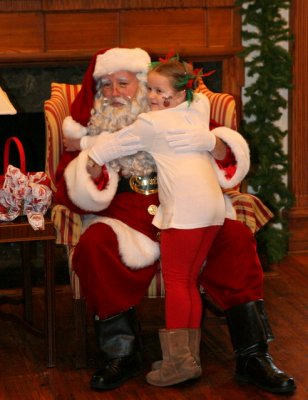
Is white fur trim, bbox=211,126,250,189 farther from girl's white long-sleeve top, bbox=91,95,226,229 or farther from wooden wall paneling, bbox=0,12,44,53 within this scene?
wooden wall paneling, bbox=0,12,44,53

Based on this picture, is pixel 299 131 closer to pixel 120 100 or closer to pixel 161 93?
pixel 120 100

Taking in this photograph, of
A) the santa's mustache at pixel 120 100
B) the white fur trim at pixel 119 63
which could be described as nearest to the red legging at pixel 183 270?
the santa's mustache at pixel 120 100

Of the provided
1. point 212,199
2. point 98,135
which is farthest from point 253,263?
point 98,135

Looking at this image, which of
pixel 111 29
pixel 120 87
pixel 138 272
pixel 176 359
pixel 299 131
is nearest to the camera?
pixel 176 359

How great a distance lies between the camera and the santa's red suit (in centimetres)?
317

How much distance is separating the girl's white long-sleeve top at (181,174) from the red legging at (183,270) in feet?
0.13

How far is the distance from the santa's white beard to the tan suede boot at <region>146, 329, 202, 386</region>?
63cm

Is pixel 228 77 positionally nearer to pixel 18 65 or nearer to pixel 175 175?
pixel 18 65

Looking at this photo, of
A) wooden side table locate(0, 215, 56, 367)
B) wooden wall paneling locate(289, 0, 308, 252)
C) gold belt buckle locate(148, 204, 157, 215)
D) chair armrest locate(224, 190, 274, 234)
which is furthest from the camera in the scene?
wooden wall paneling locate(289, 0, 308, 252)

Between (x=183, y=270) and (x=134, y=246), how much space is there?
20 cm

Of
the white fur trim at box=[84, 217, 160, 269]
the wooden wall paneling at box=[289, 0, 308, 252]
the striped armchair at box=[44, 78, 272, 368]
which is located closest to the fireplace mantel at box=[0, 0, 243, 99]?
the wooden wall paneling at box=[289, 0, 308, 252]

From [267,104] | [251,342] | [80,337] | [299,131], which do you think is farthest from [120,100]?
[299,131]

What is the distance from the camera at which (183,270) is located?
3.16m

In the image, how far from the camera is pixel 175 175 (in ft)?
10.3
